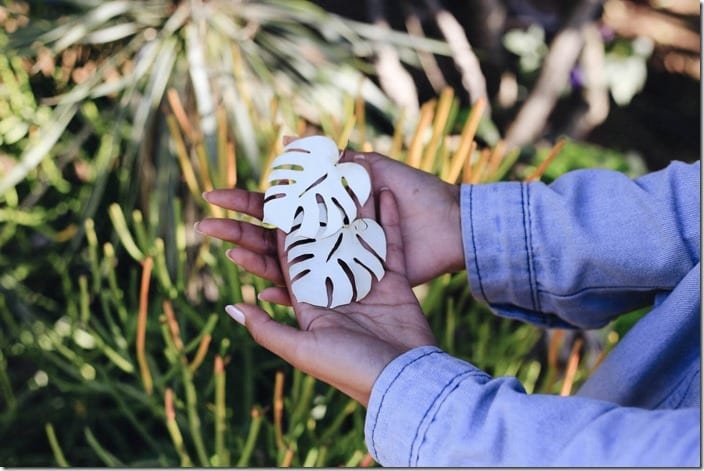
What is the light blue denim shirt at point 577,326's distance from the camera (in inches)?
22.5

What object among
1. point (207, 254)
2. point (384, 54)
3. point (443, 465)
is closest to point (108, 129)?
point (207, 254)

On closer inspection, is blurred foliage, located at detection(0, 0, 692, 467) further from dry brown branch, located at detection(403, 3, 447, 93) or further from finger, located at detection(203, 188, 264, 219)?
finger, located at detection(203, 188, 264, 219)

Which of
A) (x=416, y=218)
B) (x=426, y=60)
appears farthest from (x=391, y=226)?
(x=426, y=60)

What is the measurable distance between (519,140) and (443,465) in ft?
3.78

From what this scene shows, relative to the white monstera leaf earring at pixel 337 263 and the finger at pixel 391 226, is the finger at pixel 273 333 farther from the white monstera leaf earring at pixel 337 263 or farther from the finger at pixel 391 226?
the finger at pixel 391 226

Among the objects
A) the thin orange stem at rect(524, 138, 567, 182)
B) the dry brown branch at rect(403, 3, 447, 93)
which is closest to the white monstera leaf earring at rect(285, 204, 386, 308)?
the thin orange stem at rect(524, 138, 567, 182)

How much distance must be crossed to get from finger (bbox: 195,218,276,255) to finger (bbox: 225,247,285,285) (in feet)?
0.04

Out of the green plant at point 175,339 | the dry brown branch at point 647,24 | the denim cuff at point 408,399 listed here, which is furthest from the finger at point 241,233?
the dry brown branch at point 647,24

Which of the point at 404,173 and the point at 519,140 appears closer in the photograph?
the point at 404,173

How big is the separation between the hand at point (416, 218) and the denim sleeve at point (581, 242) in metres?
0.02

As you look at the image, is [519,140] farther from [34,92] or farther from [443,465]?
[443,465]

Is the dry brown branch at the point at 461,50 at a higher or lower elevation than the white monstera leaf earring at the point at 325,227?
higher

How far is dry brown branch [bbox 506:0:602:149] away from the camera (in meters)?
1.62

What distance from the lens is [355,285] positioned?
76cm
